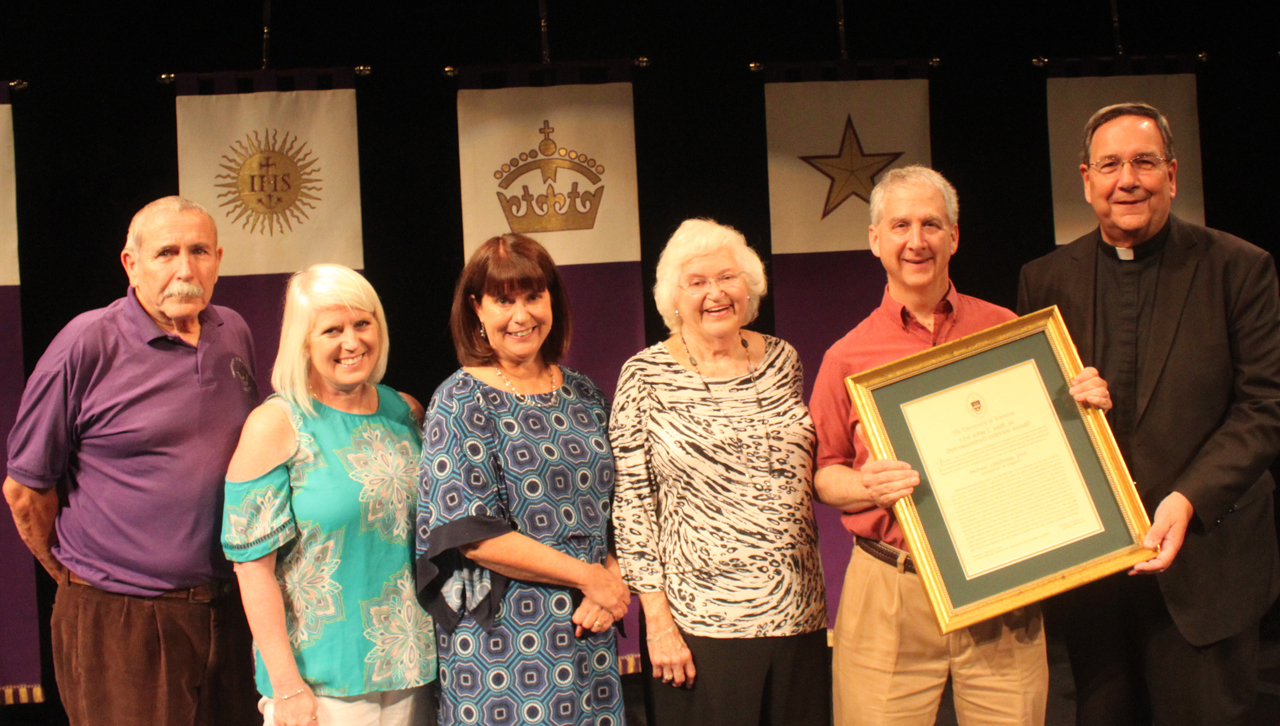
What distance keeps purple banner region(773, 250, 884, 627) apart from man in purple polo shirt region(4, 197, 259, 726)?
251 centimetres

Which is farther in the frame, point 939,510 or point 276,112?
point 276,112

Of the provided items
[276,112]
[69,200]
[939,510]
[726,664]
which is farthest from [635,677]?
[69,200]

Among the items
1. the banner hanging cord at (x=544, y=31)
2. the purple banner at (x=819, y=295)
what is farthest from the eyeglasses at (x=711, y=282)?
the banner hanging cord at (x=544, y=31)

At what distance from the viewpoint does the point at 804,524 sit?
2.08 metres

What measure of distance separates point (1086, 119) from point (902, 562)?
9.88 feet

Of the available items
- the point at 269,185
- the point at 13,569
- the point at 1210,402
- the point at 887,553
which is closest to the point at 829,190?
the point at 1210,402

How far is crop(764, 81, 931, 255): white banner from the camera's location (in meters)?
4.03

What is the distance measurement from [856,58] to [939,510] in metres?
3.03

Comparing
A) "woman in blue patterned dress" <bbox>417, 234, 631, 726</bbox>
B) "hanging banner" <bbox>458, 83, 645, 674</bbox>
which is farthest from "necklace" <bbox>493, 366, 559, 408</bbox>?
"hanging banner" <bbox>458, 83, 645, 674</bbox>

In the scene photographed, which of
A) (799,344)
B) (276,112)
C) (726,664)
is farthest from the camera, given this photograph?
(799,344)

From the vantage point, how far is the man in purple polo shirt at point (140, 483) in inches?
86.7

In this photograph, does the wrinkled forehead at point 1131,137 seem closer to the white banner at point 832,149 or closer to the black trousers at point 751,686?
the black trousers at point 751,686

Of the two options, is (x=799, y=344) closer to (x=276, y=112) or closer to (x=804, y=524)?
(x=804, y=524)

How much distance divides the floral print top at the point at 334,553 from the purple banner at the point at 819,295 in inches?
97.1
